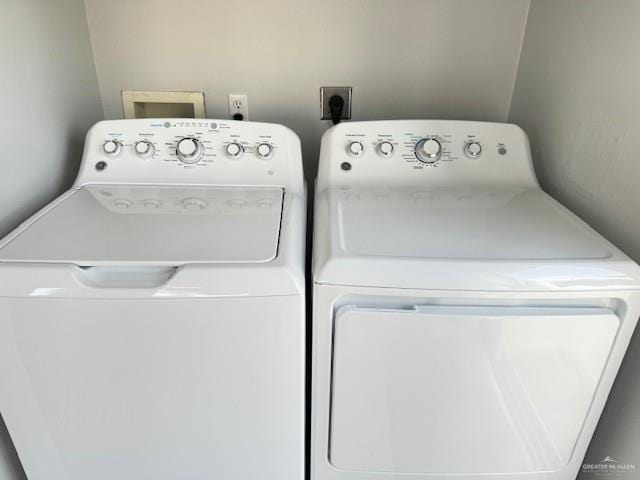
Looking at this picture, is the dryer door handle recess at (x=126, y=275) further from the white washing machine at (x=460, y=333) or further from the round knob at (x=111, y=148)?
the round knob at (x=111, y=148)

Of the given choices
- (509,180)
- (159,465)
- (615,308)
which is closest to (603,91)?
(509,180)

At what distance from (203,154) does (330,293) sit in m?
0.58

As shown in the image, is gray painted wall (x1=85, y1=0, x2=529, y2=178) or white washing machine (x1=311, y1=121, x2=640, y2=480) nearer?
white washing machine (x1=311, y1=121, x2=640, y2=480)

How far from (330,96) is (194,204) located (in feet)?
2.12

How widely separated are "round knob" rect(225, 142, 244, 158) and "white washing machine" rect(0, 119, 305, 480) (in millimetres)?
128

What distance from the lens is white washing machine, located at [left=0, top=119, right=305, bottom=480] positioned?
0.82 m

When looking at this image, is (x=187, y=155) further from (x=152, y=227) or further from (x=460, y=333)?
(x=460, y=333)

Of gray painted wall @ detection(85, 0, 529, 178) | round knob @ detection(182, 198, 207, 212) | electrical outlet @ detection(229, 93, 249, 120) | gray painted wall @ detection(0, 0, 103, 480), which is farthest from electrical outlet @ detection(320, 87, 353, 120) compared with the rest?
gray painted wall @ detection(0, 0, 103, 480)

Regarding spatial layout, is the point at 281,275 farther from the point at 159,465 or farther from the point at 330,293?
the point at 159,465

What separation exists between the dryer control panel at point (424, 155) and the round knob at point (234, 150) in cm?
22

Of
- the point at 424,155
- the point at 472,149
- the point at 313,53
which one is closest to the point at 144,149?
the point at 313,53

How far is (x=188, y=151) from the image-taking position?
119 centimetres

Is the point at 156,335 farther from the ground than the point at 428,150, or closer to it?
closer to it

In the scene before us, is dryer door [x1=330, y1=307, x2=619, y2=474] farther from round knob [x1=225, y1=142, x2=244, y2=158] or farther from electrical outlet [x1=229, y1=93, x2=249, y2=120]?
electrical outlet [x1=229, y1=93, x2=249, y2=120]
